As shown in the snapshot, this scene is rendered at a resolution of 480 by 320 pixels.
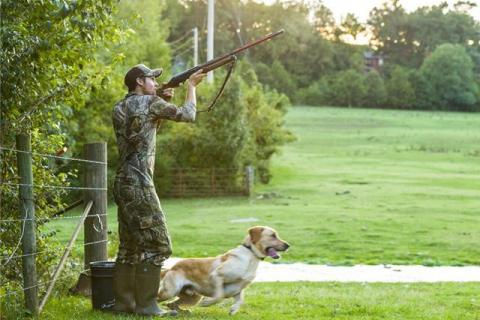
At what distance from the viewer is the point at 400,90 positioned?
317 ft

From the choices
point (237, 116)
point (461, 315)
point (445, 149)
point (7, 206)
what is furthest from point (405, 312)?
point (445, 149)

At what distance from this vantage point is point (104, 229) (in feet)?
32.7

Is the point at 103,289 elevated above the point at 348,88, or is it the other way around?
the point at 348,88

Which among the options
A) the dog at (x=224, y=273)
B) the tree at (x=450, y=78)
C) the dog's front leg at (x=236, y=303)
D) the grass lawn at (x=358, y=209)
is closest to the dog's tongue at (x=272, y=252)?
the dog at (x=224, y=273)

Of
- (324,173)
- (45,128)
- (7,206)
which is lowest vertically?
(324,173)

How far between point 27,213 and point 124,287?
3.75ft

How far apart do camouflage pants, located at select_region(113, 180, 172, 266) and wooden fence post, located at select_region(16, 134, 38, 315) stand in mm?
776

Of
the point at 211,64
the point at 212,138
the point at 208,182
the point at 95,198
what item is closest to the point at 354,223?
the point at 212,138

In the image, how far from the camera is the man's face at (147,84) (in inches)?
321

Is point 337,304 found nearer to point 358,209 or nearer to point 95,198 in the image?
point 95,198

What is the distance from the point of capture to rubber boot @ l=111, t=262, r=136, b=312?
323 inches

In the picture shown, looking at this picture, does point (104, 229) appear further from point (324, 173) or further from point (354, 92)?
point (354, 92)

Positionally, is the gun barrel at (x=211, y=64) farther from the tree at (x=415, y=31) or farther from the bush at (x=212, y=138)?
the tree at (x=415, y=31)

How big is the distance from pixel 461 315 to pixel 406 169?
1431 inches
